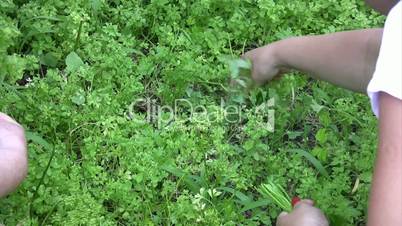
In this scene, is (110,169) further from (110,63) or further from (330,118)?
(330,118)

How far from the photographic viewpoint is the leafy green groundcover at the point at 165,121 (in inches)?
99.6

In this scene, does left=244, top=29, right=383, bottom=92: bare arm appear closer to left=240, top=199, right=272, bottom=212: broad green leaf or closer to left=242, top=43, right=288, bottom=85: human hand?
left=242, top=43, right=288, bottom=85: human hand

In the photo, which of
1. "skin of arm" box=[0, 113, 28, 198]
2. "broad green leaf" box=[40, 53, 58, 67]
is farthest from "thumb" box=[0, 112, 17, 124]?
"broad green leaf" box=[40, 53, 58, 67]

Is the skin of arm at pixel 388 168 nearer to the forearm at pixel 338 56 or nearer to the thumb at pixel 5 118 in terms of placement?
the forearm at pixel 338 56

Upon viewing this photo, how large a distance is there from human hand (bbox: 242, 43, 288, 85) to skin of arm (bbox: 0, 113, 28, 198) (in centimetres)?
76

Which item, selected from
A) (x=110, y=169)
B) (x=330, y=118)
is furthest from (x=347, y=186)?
(x=110, y=169)

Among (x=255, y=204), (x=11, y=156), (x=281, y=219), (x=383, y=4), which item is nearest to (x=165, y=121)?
(x=255, y=204)

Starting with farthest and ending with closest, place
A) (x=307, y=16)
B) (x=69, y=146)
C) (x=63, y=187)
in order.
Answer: (x=307, y=16) → (x=69, y=146) → (x=63, y=187)

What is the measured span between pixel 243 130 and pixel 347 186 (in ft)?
1.35

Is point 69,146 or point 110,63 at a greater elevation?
point 110,63

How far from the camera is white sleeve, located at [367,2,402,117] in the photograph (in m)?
1.70

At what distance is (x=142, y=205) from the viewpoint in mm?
2547

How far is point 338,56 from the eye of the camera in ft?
8.05

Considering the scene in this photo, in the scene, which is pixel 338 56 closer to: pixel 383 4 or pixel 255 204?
pixel 383 4
